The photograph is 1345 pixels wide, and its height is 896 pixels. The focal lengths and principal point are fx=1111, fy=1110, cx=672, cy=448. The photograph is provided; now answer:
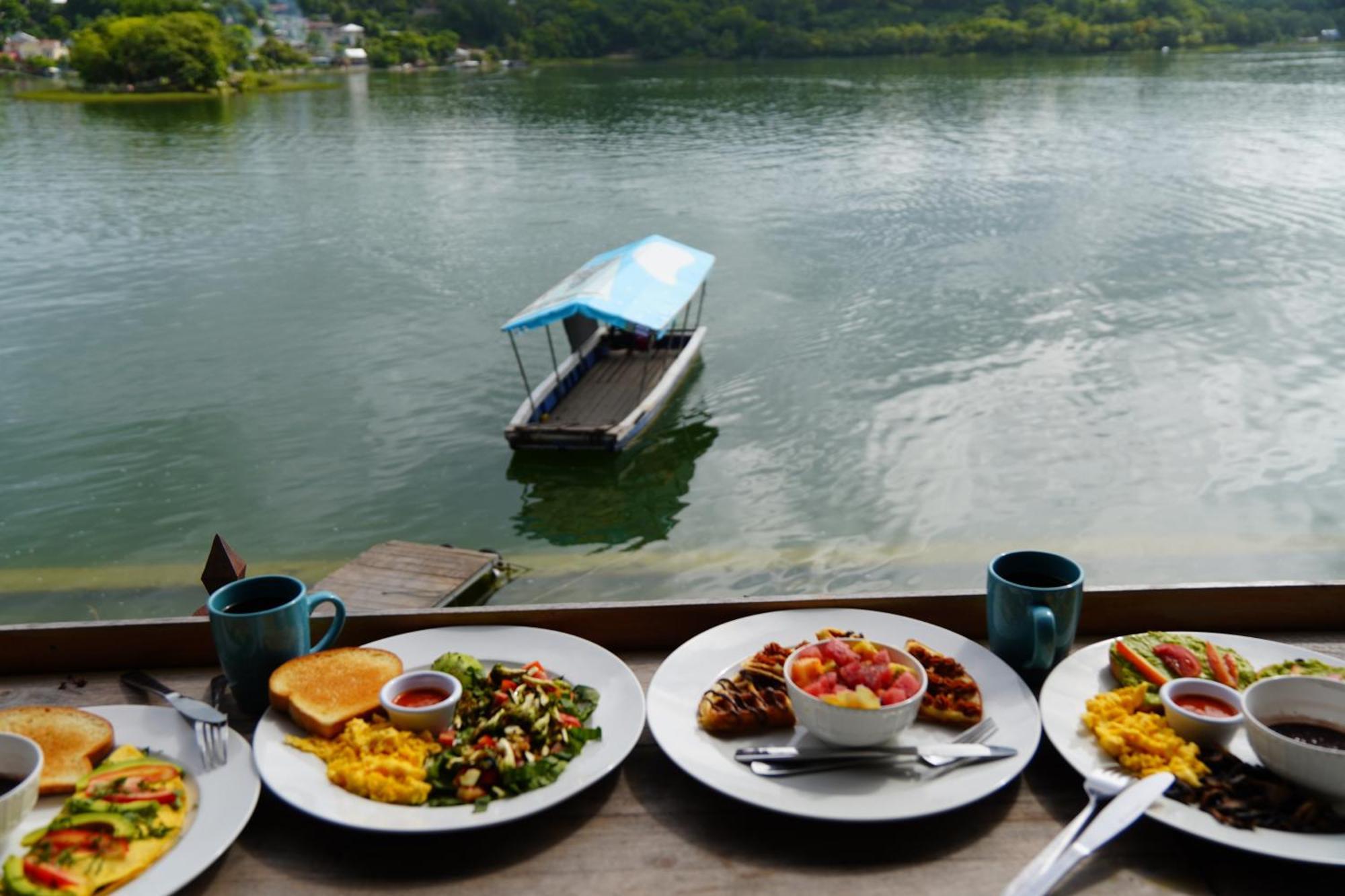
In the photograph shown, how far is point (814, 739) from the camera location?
90.7 inches

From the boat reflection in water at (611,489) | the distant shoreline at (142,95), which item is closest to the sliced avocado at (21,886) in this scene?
A: the boat reflection in water at (611,489)

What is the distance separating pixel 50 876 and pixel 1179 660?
2264 mm

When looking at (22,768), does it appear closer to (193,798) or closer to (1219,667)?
(193,798)

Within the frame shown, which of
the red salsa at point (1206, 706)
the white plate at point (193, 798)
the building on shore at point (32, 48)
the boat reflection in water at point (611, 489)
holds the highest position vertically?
the building on shore at point (32, 48)

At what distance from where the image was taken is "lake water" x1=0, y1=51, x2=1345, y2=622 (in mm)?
14148

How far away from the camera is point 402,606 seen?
1030cm

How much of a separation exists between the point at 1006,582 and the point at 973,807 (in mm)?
544

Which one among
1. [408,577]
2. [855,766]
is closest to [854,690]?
[855,766]

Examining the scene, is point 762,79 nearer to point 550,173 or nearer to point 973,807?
point 550,173

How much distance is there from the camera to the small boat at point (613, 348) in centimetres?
1576

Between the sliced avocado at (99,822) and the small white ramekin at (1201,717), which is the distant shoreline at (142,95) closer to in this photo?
the sliced avocado at (99,822)

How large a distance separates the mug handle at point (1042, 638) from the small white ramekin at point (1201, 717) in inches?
9.7

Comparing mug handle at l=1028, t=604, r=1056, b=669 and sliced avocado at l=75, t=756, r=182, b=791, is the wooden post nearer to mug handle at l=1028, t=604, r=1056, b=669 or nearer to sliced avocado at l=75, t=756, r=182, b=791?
sliced avocado at l=75, t=756, r=182, b=791

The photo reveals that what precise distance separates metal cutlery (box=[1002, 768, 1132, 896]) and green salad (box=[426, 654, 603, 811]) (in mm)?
880
